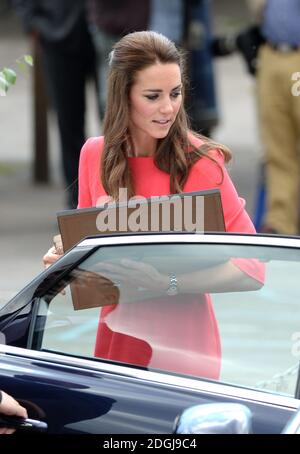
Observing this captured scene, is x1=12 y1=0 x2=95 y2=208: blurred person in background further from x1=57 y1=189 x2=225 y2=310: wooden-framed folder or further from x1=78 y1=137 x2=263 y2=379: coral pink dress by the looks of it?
x1=78 y1=137 x2=263 y2=379: coral pink dress

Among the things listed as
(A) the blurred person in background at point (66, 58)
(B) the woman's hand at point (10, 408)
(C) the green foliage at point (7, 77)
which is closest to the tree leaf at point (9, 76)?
(C) the green foliage at point (7, 77)

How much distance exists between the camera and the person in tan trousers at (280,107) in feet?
26.6

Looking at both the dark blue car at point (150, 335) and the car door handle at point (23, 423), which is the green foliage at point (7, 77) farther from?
the car door handle at point (23, 423)

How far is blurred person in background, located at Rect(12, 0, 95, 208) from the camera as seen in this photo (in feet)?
29.6

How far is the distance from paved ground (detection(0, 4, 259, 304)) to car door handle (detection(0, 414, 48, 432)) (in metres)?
3.14

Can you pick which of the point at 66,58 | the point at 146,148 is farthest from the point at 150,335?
the point at 66,58

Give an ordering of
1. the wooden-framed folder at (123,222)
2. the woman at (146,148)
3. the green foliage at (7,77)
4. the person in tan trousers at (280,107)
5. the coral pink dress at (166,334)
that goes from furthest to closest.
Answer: the person in tan trousers at (280,107) → the green foliage at (7,77) → the woman at (146,148) → the wooden-framed folder at (123,222) → the coral pink dress at (166,334)

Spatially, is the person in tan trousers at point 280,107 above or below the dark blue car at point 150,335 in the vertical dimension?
above

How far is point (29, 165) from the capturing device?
11.7m

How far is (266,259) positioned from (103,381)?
516mm

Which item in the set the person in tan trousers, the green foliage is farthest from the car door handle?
the person in tan trousers

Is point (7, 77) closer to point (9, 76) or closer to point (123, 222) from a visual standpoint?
point (9, 76)

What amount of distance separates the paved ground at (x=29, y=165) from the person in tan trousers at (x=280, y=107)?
1.22 meters

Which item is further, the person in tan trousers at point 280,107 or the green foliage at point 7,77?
the person in tan trousers at point 280,107
